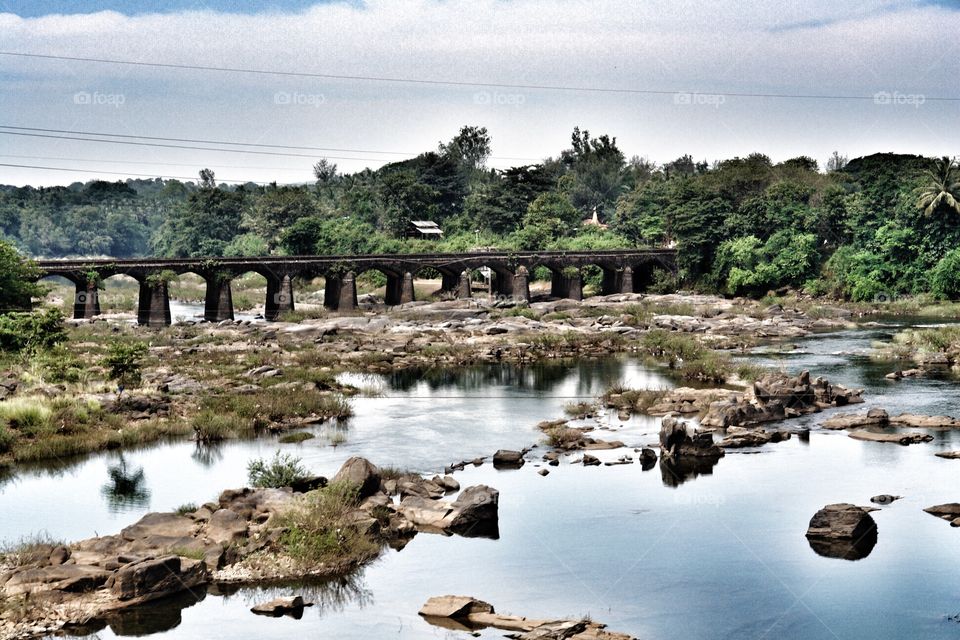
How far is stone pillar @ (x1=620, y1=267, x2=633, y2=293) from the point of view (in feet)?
374

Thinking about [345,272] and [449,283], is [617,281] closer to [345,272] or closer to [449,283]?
[449,283]

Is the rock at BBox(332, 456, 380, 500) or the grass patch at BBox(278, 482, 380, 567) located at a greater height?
the rock at BBox(332, 456, 380, 500)

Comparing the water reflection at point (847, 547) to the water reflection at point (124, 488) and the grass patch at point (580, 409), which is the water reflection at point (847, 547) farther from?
the water reflection at point (124, 488)

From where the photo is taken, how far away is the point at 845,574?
94.2 feet

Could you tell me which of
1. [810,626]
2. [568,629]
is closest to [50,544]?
[568,629]

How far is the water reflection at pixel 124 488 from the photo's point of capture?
116 ft

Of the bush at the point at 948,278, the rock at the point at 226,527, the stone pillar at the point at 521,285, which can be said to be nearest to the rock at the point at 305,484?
the rock at the point at 226,527

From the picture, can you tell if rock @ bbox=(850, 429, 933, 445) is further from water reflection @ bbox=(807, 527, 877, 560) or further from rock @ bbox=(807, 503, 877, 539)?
water reflection @ bbox=(807, 527, 877, 560)

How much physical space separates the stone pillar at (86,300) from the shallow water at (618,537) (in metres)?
43.5

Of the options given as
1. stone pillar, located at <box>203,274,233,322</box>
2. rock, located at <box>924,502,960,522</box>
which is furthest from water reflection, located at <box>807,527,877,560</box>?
stone pillar, located at <box>203,274,233,322</box>

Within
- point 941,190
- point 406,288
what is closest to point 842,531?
point 941,190

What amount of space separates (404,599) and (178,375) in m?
32.5

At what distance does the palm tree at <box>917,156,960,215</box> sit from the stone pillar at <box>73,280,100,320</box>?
70.4 metres

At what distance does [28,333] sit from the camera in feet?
177
